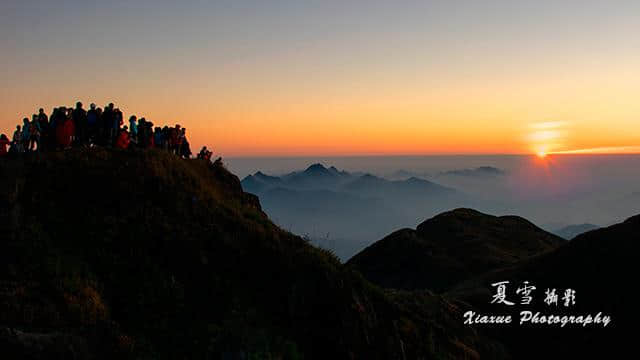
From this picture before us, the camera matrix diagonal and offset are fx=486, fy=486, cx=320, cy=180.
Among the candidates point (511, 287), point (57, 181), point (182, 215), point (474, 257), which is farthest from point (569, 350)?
point (57, 181)

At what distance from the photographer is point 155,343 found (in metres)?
14.5

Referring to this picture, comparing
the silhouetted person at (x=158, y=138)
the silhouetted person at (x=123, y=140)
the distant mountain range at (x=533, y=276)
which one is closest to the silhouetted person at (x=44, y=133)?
the silhouetted person at (x=123, y=140)

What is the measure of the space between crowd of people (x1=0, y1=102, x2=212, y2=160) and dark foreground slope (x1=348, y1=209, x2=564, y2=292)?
2915cm

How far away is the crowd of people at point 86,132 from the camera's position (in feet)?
78.2

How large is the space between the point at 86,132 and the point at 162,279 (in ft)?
41.3

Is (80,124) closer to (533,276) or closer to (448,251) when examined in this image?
(533,276)

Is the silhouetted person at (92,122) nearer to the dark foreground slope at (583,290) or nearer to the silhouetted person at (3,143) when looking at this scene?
the silhouetted person at (3,143)

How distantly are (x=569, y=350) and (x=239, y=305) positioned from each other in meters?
22.7

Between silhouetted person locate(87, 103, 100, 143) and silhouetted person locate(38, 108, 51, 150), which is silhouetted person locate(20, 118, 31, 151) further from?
silhouetted person locate(87, 103, 100, 143)

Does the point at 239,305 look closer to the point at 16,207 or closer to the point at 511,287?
the point at 16,207

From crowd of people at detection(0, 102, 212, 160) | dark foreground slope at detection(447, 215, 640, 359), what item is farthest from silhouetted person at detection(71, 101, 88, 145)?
dark foreground slope at detection(447, 215, 640, 359)

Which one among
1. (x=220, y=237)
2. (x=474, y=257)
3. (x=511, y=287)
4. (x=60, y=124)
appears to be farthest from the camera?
(x=474, y=257)

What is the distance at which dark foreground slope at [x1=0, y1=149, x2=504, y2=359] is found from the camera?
13.9 meters

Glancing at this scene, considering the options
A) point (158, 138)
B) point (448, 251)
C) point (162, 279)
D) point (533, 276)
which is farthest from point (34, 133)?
point (448, 251)
